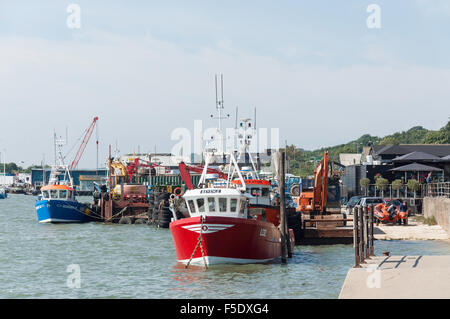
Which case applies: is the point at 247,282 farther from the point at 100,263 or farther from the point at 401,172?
the point at 401,172

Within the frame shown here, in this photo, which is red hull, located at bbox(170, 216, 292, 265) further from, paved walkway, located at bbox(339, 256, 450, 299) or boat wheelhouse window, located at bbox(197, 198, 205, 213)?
paved walkway, located at bbox(339, 256, 450, 299)

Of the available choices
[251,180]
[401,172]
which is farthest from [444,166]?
[251,180]

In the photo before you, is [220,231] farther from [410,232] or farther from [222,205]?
[410,232]

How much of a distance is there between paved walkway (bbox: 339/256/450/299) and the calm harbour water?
2630mm

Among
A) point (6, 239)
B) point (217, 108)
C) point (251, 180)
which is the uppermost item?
point (217, 108)

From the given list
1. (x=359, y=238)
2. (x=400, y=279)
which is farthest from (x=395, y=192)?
(x=400, y=279)

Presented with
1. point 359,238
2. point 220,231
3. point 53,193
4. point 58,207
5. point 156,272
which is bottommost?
point 156,272

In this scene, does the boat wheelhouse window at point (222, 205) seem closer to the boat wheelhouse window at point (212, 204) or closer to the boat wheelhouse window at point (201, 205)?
the boat wheelhouse window at point (212, 204)

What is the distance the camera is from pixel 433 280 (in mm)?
17734

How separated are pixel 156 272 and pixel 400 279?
Result: 43.7ft

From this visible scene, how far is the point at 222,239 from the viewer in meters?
27.6

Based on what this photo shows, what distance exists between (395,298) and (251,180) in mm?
24798

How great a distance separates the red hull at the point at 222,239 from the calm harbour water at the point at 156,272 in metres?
0.47

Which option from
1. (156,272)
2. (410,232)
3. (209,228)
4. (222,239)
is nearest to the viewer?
(209,228)
